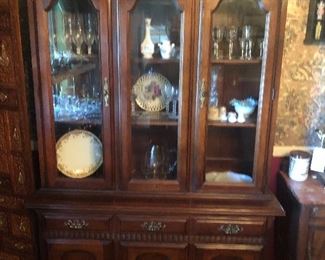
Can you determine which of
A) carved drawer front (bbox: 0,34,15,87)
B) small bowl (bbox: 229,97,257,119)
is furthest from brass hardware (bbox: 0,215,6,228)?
small bowl (bbox: 229,97,257,119)

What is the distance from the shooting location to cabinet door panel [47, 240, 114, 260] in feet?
5.99

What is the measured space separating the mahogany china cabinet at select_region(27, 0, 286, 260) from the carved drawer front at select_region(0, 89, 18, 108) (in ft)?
0.52

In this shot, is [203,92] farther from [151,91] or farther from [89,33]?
[89,33]

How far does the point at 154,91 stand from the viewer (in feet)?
5.99

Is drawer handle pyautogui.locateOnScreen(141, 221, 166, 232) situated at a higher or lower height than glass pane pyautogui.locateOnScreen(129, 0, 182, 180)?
lower

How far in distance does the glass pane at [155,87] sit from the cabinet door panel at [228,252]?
39cm

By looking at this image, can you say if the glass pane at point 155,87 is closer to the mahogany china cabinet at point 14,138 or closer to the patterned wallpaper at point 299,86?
the mahogany china cabinet at point 14,138

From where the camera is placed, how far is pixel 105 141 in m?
1.76

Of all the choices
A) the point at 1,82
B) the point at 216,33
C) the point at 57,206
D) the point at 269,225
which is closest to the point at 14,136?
the point at 1,82

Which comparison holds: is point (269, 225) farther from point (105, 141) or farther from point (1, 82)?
point (1, 82)

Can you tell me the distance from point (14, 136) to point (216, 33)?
110 cm

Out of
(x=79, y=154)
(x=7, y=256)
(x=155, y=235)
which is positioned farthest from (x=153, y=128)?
(x=7, y=256)

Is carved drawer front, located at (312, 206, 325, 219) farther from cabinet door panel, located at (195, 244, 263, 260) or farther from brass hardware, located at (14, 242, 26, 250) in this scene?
brass hardware, located at (14, 242, 26, 250)

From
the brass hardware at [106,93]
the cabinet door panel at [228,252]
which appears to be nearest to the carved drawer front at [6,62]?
the brass hardware at [106,93]
